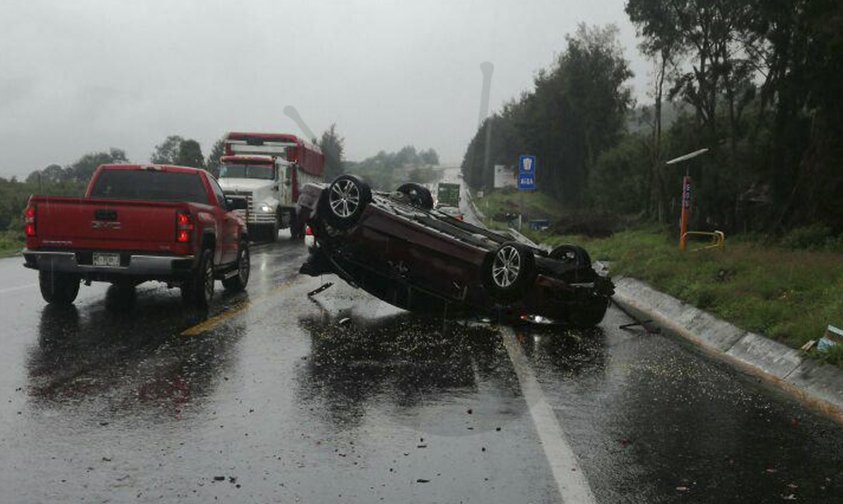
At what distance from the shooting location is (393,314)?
10.9m

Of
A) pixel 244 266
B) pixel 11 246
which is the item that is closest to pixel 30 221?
pixel 244 266

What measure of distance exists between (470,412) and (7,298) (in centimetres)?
843

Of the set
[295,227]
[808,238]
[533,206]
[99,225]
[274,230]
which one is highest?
[99,225]

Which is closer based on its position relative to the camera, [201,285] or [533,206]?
[201,285]

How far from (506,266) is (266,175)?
66.4 feet

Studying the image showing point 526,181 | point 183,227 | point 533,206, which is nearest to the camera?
point 183,227

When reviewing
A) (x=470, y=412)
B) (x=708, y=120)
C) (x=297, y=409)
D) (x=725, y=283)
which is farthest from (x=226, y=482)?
(x=708, y=120)

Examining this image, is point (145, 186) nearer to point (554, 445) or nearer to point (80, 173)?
point (554, 445)

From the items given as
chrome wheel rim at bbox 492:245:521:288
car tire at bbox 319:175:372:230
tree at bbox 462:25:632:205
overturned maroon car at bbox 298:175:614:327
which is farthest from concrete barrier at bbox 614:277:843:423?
tree at bbox 462:25:632:205

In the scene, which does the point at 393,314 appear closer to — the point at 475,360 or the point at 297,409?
the point at 475,360

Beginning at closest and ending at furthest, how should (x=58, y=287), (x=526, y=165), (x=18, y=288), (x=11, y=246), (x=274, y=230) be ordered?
(x=58, y=287), (x=18, y=288), (x=11, y=246), (x=274, y=230), (x=526, y=165)

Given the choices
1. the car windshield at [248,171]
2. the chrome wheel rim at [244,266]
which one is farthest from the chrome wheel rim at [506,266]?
the car windshield at [248,171]

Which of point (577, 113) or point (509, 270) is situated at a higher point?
point (577, 113)

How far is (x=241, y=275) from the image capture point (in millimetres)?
13242
